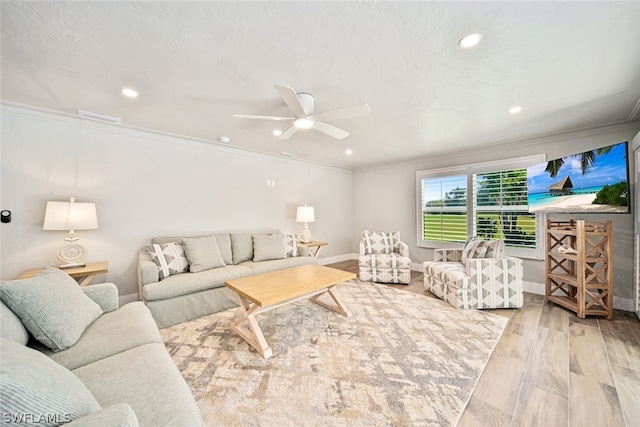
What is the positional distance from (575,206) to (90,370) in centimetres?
466

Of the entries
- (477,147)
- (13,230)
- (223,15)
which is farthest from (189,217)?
(477,147)

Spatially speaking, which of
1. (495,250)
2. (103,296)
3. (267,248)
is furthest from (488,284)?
(103,296)

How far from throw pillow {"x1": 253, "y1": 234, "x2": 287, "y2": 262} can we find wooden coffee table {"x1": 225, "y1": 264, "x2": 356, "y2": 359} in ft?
2.68

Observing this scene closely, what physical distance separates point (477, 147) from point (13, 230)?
20.6 ft

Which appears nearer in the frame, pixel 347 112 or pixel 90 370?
pixel 90 370

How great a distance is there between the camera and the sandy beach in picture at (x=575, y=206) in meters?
2.61

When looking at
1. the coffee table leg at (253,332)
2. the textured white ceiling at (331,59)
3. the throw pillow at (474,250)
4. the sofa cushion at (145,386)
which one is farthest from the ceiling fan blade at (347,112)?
the throw pillow at (474,250)

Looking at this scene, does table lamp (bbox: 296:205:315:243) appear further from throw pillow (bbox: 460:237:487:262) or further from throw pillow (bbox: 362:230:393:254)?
throw pillow (bbox: 460:237:487:262)

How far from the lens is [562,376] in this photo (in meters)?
1.74

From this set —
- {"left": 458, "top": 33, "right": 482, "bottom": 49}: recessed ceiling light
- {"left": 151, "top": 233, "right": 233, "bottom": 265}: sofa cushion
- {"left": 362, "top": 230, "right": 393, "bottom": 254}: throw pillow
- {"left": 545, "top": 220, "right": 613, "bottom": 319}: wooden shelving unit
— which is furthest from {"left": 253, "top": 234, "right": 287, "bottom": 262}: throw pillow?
{"left": 545, "top": 220, "right": 613, "bottom": 319}: wooden shelving unit

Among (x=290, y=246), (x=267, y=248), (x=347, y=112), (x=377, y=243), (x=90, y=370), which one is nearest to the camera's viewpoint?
(x=90, y=370)

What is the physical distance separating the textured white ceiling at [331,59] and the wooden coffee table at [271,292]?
1.85m

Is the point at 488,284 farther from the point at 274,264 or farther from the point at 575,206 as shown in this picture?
the point at 274,264

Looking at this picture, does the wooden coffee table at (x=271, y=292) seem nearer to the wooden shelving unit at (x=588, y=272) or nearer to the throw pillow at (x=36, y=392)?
the throw pillow at (x=36, y=392)
